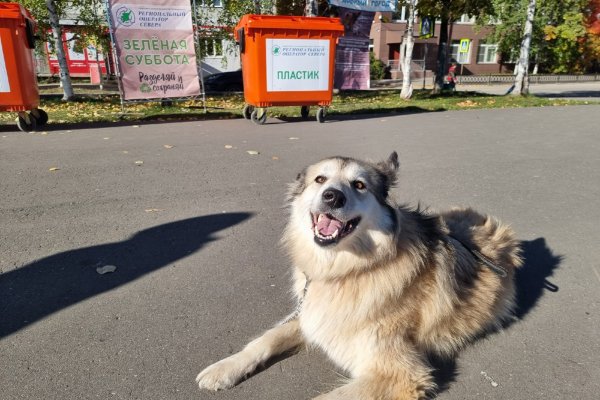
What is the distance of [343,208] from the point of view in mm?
2543

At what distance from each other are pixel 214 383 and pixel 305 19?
10242 millimetres

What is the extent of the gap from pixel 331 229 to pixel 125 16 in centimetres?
1103

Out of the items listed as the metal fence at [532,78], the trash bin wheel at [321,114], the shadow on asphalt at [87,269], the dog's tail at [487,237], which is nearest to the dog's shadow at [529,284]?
the dog's tail at [487,237]

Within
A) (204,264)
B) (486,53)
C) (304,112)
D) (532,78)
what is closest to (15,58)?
(304,112)

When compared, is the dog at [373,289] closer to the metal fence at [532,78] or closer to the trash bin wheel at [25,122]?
the trash bin wheel at [25,122]

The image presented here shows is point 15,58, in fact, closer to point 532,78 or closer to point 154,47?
point 154,47

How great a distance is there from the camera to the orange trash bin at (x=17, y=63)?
28.7 feet

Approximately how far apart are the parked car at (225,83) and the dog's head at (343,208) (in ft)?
82.1

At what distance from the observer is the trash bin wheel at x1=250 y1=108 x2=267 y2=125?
11.3m

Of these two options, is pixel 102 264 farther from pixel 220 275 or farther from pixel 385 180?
pixel 385 180

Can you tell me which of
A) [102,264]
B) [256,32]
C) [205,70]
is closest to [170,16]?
[256,32]

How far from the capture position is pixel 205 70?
1373 inches

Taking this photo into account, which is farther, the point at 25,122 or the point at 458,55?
the point at 458,55

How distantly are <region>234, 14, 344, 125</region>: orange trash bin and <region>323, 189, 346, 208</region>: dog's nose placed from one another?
881 centimetres
